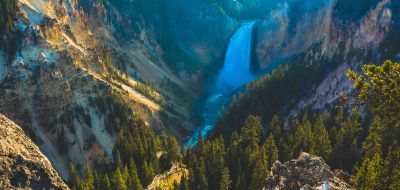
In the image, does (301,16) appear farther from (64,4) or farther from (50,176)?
(50,176)

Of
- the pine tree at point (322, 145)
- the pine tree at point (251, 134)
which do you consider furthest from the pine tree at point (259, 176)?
the pine tree at point (251, 134)

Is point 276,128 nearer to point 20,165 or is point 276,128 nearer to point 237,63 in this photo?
point 20,165

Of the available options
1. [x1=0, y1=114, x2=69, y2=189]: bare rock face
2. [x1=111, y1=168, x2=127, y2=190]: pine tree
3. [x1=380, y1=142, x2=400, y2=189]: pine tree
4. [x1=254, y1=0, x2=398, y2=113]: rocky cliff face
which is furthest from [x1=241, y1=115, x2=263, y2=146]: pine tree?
[x1=0, y1=114, x2=69, y2=189]: bare rock face

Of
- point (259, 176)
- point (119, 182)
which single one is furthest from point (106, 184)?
point (259, 176)

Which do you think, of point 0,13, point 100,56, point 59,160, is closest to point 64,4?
point 100,56

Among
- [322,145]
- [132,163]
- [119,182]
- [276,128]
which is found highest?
[276,128]

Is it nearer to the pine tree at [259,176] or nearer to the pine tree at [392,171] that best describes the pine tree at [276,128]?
the pine tree at [259,176]
